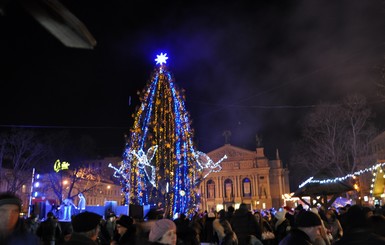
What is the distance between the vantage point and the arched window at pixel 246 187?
82444mm

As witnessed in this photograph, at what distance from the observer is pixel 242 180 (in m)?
83.1

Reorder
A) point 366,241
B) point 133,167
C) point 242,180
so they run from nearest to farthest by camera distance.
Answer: point 366,241 → point 133,167 → point 242,180

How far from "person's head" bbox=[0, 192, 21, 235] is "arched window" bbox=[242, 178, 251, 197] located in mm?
81515

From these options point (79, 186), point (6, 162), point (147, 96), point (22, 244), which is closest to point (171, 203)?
point (147, 96)

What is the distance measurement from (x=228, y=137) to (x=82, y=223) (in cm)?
8233

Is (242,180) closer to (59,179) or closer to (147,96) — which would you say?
(59,179)

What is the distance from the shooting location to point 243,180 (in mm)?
83250

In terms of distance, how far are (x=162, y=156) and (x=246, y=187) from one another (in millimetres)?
69041

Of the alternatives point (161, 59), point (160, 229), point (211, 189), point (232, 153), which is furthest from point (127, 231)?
point (211, 189)

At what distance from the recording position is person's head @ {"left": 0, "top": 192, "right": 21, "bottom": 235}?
141 inches

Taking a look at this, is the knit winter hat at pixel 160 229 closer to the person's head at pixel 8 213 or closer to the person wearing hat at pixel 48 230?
the person's head at pixel 8 213

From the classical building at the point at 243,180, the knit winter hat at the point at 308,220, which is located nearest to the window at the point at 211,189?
the classical building at the point at 243,180

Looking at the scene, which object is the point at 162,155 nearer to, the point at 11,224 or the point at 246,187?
the point at 11,224

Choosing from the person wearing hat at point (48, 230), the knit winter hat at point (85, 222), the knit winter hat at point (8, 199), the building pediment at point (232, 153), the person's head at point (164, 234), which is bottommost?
the person wearing hat at point (48, 230)
